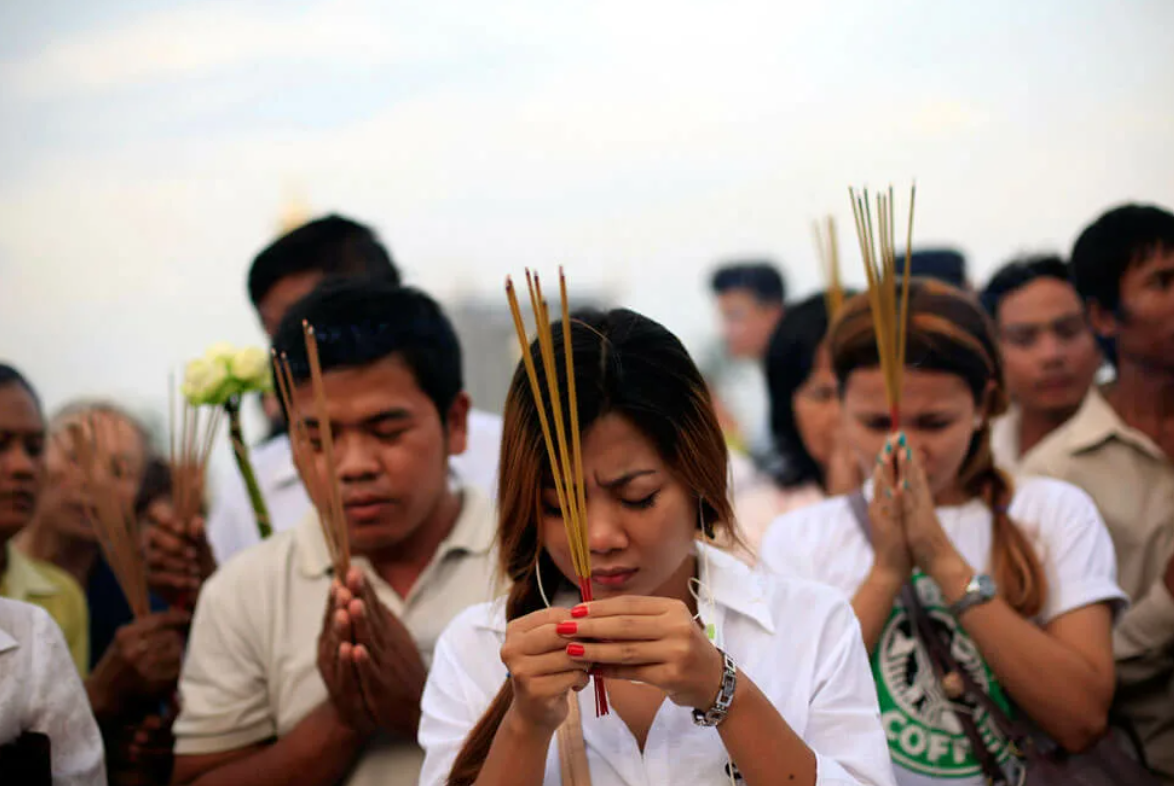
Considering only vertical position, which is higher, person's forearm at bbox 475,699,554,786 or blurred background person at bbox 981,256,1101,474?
blurred background person at bbox 981,256,1101,474

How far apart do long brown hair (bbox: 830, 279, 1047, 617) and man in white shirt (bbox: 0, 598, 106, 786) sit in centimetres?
169

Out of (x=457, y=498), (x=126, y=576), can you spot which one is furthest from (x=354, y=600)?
(x=126, y=576)

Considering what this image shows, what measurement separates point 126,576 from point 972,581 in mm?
1865

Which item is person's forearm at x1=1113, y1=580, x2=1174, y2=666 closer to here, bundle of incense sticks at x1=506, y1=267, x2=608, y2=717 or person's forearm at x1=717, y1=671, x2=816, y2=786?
person's forearm at x1=717, y1=671, x2=816, y2=786

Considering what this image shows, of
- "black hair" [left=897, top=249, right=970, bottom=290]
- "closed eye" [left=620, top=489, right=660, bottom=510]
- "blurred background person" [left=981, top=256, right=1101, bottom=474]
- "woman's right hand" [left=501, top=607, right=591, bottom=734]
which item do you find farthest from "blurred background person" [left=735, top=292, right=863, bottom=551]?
"woman's right hand" [left=501, top=607, right=591, bottom=734]

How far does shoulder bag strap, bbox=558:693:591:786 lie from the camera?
179cm

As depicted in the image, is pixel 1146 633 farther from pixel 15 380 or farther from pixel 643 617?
pixel 15 380

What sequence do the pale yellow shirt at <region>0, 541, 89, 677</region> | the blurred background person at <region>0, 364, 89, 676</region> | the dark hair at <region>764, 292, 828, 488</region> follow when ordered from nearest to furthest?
the blurred background person at <region>0, 364, 89, 676</region>, the pale yellow shirt at <region>0, 541, 89, 677</region>, the dark hair at <region>764, 292, 828, 488</region>

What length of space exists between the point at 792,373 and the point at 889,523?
4.96ft

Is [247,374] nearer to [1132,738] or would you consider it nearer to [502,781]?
[502,781]

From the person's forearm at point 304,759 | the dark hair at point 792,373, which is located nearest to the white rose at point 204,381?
the person's forearm at point 304,759

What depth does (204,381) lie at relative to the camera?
2857 millimetres

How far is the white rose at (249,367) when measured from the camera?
288 centimetres

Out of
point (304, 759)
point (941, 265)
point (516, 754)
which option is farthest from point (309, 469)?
point (941, 265)
